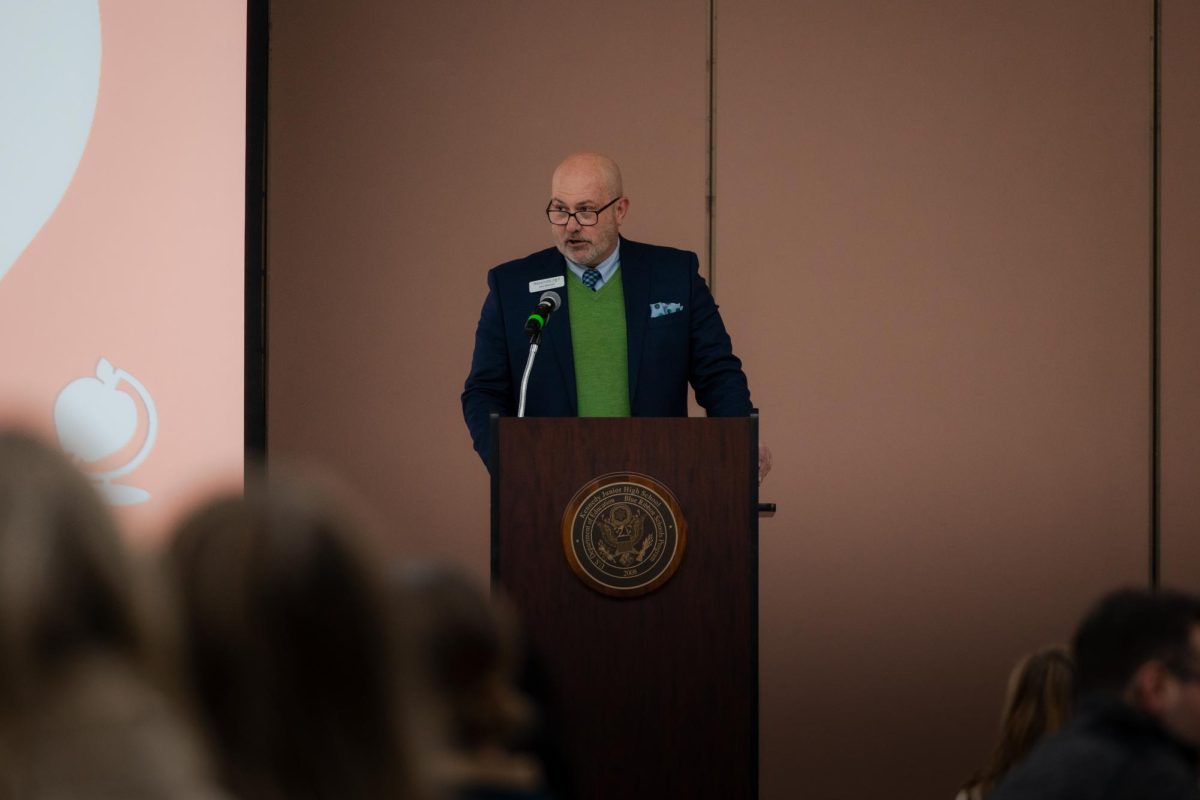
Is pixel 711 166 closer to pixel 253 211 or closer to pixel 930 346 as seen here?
pixel 930 346

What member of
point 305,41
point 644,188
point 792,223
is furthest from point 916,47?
point 305,41

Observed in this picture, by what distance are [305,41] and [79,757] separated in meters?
4.35

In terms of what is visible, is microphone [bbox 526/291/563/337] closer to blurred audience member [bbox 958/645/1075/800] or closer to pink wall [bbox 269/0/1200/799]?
blurred audience member [bbox 958/645/1075/800]

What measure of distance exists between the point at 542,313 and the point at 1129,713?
1.69m

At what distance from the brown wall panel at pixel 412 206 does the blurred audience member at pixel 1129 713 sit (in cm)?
313

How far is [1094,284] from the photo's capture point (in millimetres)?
4961

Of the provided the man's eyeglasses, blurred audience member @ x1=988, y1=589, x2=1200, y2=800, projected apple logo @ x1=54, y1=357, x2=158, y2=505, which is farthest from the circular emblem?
projected apple logo @ x1=54, y1=357, x2=158, y2=505

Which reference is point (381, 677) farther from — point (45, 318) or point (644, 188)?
point (644, 188)

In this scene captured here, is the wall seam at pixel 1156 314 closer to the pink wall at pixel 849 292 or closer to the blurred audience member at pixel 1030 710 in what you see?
the pink wall at pixel 849 292

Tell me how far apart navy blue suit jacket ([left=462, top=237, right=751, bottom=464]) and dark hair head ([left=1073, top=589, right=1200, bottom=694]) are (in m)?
1.60

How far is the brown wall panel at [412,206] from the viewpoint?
4953 millimetres

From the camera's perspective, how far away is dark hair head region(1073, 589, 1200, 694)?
6.35ft

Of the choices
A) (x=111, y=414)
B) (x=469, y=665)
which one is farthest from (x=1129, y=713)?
(x=111, y=414)

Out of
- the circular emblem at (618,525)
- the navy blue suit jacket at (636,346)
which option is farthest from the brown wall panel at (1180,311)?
the circular emblem at (618,525)
